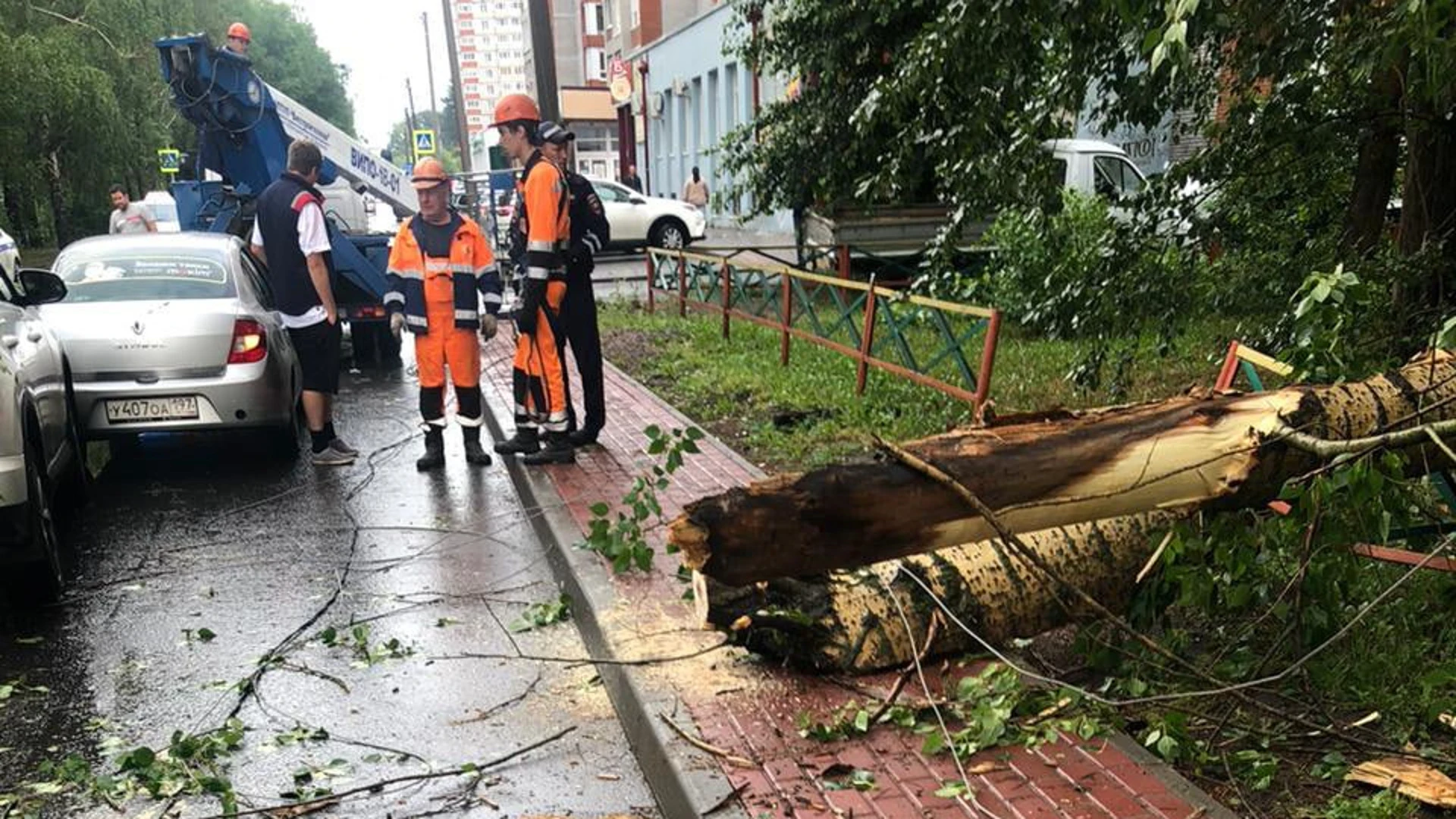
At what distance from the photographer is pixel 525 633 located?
4641mm

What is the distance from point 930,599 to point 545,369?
11.5 feet

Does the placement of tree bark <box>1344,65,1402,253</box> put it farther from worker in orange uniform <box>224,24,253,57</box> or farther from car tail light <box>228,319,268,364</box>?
worker in orange uniform <box>224,24,253,57</box>

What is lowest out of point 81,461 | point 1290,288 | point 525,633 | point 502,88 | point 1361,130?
point 525,633

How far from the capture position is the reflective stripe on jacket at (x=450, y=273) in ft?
22.0

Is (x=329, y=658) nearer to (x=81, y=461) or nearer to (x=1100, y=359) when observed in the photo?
(x=81, y=461)

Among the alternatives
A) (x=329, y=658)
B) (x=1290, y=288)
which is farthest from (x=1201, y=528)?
(x=1290, y=288)

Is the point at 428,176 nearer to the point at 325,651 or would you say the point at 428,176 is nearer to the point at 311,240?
the point at 311,240

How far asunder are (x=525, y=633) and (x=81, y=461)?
10.8 ft

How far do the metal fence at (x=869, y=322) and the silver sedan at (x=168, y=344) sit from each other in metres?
4.12

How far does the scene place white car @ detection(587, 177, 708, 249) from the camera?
2370cm

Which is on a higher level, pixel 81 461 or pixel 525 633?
pixel 81 461

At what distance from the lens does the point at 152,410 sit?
657 centimetres

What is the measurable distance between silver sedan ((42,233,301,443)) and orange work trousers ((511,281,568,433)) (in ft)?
5.42

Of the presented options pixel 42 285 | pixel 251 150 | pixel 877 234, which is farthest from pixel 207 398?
pixel 877 234
